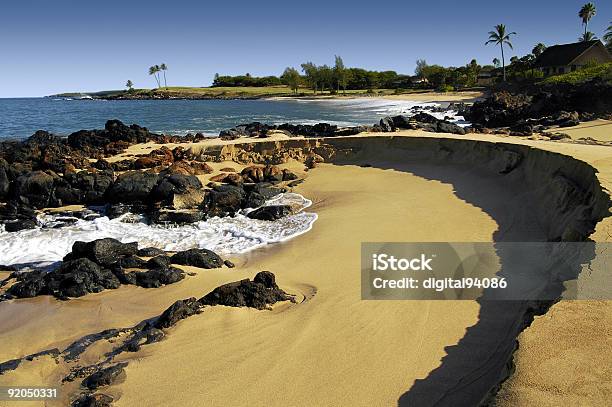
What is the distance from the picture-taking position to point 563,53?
59.9 m

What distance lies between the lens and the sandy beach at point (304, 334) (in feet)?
18.1

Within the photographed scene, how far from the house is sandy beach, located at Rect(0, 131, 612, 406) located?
54.1 meters

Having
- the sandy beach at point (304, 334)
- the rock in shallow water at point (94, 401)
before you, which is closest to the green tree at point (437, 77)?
the sandy beach at point (304, 334)

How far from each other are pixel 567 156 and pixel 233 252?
10.2m

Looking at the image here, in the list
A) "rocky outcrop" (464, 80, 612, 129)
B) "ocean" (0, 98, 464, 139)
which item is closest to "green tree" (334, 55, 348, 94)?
"ocean" (0, 98, 464, 139)

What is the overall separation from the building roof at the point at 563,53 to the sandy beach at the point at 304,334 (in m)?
54.9

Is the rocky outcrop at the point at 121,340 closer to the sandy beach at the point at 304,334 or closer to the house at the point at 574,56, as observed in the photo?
the sandy beach at the point at 304,334

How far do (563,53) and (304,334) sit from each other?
66820 mm

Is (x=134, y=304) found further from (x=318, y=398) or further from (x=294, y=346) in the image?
(x=318, y=398)

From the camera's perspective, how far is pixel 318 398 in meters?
5.51

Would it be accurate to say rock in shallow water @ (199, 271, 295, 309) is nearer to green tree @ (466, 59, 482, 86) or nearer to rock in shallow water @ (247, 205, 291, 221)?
rock in shallow water @ (247, 205, 291, 221)

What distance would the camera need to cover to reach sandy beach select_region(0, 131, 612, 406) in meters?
5.51

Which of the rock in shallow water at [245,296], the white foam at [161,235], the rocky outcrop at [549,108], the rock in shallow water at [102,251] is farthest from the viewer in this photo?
the rocky outcrop at [549,108]

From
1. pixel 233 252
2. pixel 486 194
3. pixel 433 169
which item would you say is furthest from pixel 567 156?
pixel 233 252
